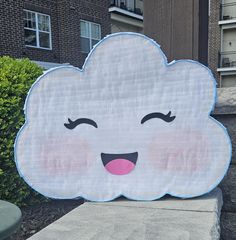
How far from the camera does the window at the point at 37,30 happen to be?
12.9 meters

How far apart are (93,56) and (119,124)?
643 mm

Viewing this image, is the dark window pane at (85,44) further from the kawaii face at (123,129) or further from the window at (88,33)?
the kawaii face at (123,129)

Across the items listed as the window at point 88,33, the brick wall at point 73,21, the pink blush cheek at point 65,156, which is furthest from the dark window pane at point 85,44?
the pink blush cheek at point 65,156

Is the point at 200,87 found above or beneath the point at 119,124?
above

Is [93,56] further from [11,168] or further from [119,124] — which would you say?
[11,168]

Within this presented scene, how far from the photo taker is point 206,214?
2.38 meters

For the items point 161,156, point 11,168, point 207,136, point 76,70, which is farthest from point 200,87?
point 11,168

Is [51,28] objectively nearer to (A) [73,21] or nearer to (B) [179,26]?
(A) [73,21]

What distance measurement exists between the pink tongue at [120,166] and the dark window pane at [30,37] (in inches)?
436

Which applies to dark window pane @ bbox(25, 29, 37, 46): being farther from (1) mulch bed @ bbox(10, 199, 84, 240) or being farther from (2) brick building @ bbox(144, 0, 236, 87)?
(1) mulch bed @ bbox(10, 199, 84, 240)

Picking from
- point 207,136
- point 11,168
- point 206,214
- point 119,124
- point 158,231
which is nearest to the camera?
point 158,231

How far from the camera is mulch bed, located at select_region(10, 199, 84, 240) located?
296 centimetres

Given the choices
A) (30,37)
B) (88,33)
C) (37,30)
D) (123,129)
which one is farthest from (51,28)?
(123,129)

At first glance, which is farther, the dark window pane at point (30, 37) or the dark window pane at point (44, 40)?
the dark window pane at point (44, 40)
